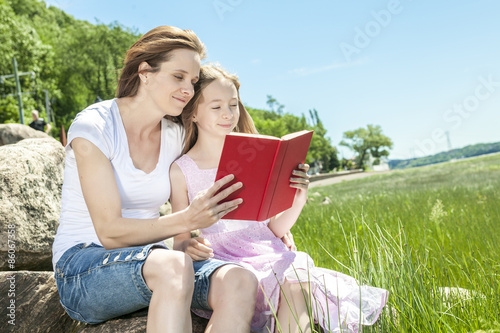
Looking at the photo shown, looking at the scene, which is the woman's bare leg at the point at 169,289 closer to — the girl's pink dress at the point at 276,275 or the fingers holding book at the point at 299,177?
the girl's pink dress at the point at 276,275

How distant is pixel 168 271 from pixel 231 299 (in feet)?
1.06

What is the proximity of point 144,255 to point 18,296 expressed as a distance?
1.10 m

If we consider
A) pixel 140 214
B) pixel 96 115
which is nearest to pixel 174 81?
pixel 96 115

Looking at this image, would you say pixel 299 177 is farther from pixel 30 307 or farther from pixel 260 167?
pixel 30 307

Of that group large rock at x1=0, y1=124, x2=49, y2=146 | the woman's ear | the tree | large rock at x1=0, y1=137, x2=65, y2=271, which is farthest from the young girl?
the tree

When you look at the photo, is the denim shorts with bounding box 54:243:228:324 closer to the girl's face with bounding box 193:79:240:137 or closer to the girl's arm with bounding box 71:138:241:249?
the girl's arm with bounding box 71:138:241:249

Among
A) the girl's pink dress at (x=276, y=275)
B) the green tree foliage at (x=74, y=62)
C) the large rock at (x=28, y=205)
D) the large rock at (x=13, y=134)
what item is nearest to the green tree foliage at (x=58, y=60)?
the green tree foliage at (x=74, y=62)

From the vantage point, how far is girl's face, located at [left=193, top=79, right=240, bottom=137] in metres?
2.91

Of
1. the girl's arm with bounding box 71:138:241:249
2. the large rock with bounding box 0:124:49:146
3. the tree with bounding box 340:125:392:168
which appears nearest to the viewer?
the girl's arm with bounding box 71:138:241:249

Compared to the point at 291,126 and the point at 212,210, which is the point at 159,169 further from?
the point at 291,126

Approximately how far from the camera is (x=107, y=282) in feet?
6.66

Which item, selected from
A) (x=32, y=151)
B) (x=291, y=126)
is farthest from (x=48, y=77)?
(x=32, y=151)

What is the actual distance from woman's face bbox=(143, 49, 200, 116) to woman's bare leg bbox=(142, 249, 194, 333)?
0.95m

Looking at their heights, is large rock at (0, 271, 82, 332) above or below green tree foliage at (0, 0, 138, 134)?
below
